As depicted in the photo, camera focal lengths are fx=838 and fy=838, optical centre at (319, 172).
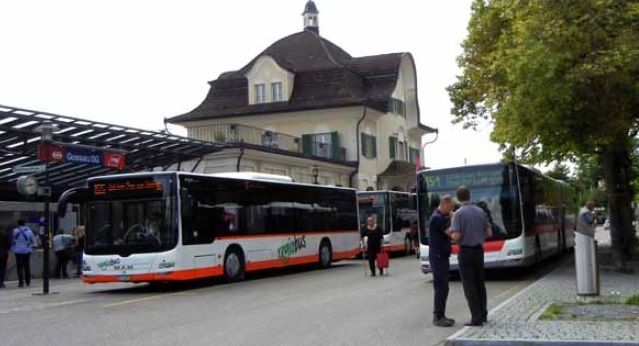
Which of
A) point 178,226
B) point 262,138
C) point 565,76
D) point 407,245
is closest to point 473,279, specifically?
point 565,76

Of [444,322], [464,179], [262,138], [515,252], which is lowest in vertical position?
[444,322]

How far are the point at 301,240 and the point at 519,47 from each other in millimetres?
10442

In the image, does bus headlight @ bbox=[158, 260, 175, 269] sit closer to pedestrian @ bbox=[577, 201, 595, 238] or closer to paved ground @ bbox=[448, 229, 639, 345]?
paved ground @ bbox=[448, 229, 639, 345]

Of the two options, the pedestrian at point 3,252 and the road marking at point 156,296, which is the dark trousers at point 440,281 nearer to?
the road marking at point 156,296

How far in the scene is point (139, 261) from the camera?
19.0 m

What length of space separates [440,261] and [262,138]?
33.6 metres

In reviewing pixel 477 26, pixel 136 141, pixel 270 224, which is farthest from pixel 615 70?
pixel 136 141

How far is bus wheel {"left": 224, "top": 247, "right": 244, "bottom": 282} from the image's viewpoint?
843 inches

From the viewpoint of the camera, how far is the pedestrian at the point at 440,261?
11562mm

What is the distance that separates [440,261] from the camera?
11.7 m

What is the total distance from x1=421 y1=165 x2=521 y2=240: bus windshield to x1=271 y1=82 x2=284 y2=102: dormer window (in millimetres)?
30505

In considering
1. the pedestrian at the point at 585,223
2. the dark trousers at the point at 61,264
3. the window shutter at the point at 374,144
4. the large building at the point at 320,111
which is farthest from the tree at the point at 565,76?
the window shutter at the point at 374,144

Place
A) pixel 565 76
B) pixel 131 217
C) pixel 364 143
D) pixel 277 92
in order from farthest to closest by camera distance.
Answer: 1. pixel 277 92
2. pixel 364 143
3. pixel 131 217
4. pixel 565 76

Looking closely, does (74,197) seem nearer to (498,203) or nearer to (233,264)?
(233,264)
